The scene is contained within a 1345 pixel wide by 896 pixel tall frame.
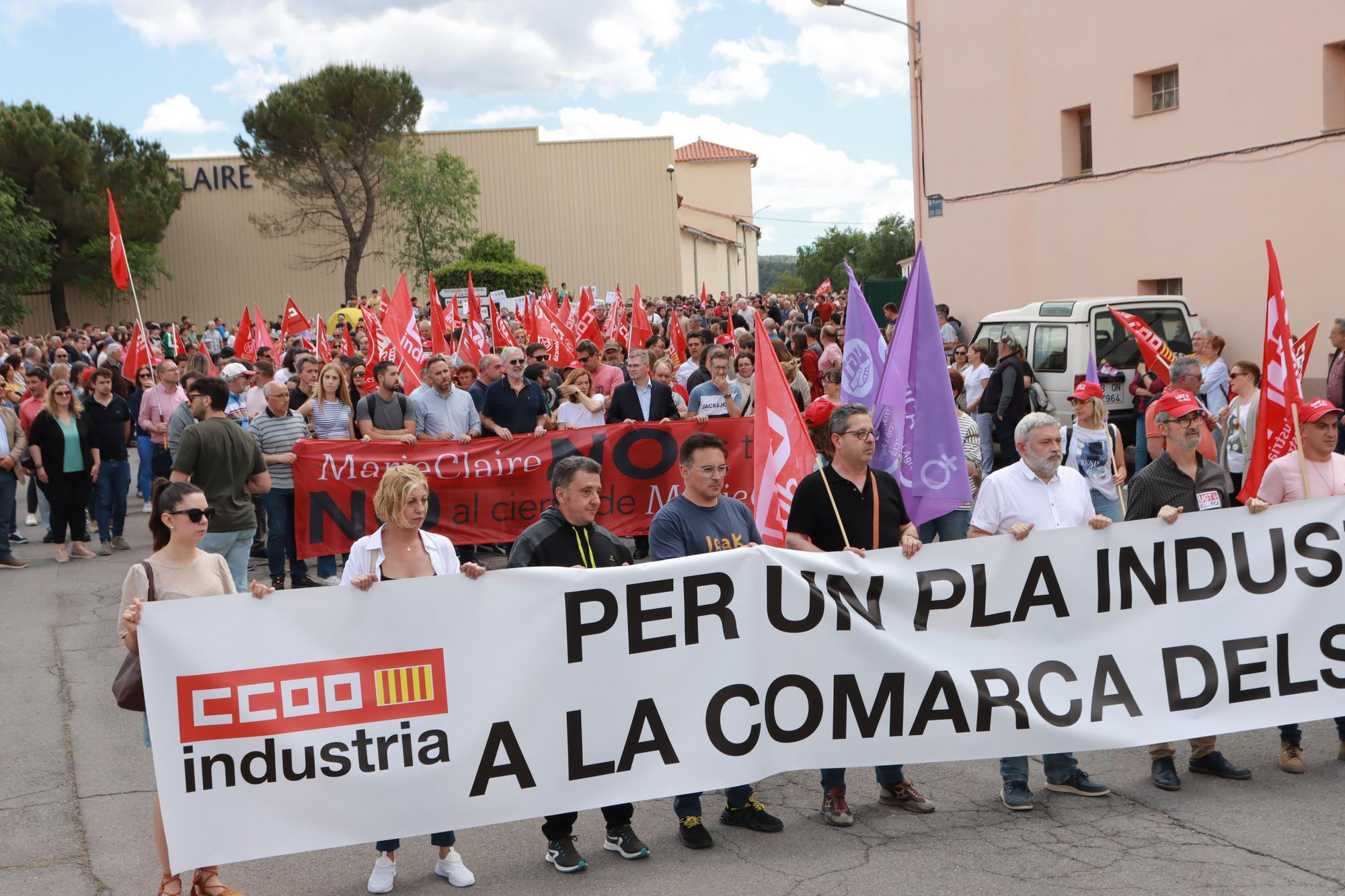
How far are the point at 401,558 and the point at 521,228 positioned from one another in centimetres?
5785

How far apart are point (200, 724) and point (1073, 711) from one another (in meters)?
3.52

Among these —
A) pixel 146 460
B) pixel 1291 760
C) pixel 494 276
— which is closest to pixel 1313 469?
pixel 1291 760

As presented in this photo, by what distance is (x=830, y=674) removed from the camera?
528 cm

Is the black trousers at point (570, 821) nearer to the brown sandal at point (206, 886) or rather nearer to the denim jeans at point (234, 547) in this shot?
the brown sandal at point (206, 886)

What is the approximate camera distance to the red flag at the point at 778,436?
6406 mm

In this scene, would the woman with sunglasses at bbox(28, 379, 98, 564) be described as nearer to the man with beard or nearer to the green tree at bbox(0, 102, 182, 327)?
the man with beard

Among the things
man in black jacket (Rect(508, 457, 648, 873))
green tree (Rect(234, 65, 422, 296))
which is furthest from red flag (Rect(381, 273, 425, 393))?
green tree (Rect(234, 65, 422, 296))

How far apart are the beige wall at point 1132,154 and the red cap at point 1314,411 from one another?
11665 millimetres

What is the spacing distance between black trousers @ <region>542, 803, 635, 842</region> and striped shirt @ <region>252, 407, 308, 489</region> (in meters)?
5.62

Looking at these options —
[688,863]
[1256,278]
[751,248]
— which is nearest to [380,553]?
[688,863]

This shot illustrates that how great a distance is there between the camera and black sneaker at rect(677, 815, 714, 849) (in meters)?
5.21

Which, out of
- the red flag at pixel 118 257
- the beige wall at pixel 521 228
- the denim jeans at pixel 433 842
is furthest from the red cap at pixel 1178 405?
the beige wall at pixel 521 228

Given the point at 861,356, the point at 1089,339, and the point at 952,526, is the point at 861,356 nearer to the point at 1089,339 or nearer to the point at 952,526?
the point at 952,526

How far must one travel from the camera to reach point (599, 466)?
6.19 m
